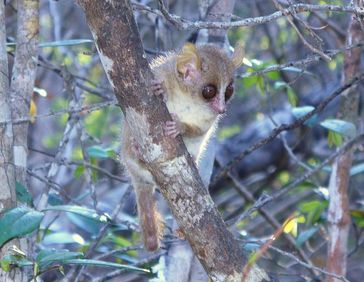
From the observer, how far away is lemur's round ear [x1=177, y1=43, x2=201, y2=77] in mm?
4184

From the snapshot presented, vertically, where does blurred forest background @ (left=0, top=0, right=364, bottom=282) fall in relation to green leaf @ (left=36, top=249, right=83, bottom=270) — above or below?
above

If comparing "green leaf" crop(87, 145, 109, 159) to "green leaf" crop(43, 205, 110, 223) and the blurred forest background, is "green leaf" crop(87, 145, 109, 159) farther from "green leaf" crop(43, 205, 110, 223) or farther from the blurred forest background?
"green leaf" crop(43, 205, 110, 223)

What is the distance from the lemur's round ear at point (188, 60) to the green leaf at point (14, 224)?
1.30m

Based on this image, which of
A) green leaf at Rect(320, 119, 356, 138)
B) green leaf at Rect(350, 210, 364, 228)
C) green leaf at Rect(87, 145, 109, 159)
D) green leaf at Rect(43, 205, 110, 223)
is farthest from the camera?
green leaf at Rect(350, 210, 364, 228)

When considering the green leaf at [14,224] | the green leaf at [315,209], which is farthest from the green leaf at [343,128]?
the green leaf at [14,224]

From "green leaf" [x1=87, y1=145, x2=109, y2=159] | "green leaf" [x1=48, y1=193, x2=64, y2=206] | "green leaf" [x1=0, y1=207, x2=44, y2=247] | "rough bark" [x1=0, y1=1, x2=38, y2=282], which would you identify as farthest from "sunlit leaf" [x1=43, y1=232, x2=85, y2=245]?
"green leaf" [x1=0, y1=207, x2=44, y2=247]

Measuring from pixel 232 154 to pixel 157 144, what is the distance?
3828 millimetres

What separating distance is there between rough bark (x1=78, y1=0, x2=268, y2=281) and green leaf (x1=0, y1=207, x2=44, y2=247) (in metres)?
0.54

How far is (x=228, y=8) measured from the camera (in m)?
4.62

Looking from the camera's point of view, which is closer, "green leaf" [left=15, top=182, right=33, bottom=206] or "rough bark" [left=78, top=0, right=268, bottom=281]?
"rough bark" [left=78, top=0, right=268, bottom=281]

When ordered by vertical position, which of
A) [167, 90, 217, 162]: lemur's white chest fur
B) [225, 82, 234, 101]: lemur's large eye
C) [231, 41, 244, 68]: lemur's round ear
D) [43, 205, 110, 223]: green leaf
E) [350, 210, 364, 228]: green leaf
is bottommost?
[350, 210, 364, 228]: green leaf

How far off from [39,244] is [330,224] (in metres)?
1.62

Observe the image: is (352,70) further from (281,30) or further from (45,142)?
(45,142)

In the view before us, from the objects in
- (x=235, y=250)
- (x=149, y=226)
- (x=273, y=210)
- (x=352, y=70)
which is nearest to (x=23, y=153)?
(x=149, y=226)
